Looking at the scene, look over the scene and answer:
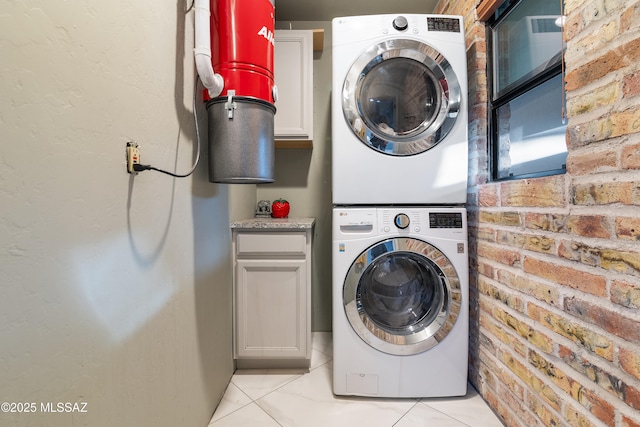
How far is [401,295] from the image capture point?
4.80 ft

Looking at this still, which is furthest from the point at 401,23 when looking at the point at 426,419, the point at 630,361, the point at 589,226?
the point at 426,419

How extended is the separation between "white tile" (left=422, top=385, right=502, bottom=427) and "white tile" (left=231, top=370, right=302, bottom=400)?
2.60ft

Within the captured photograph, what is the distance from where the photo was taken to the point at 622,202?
74 centimetres

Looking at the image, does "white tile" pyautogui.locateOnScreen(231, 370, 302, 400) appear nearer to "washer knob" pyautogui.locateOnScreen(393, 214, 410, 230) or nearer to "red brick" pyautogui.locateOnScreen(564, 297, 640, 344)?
"washer knob" pyautogui.locateOnScreen(393, 214, 410, 230)

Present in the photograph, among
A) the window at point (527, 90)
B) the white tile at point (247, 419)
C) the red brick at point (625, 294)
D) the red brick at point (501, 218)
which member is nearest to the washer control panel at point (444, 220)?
the red brick at point (501, 218)

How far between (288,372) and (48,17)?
179 centimetres

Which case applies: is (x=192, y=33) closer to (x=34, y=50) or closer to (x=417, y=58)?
(x=34, y=50)

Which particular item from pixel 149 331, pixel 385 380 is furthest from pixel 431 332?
pixel 149 331

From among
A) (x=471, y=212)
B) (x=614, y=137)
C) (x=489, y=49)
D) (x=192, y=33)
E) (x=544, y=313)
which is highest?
(x=489, y=49)

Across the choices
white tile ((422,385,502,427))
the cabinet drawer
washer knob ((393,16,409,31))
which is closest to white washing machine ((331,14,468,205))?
washer knob ((393,16,409,31))

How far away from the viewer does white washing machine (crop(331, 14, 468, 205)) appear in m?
1.38

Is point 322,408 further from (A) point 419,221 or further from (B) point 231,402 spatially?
(A) point 419,221

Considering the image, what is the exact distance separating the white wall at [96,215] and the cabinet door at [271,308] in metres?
0.50

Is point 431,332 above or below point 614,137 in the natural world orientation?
below
